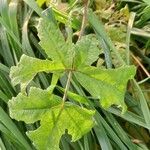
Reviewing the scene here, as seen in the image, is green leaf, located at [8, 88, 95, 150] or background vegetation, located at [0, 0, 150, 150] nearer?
green leaf, located at [8, 88, 95, 150]

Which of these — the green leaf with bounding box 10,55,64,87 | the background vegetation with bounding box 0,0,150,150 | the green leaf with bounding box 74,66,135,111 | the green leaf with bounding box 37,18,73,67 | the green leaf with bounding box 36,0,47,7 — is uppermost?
the green leaf with bounding box 37,18,73,67

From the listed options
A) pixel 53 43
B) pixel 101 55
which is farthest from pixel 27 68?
pixel 101 55

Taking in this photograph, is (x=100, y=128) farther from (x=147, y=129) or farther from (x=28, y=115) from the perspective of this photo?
(x=28, y=115)

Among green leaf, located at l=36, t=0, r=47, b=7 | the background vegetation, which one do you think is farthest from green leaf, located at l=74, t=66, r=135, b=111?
green leaf, located at l=36, t=0, r=47, b=7

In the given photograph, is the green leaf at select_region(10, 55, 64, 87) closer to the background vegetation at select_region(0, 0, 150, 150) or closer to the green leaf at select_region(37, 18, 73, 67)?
the green leaf at select_region(37, 18, 73, 67)

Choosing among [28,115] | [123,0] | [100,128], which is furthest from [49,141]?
[123,0]

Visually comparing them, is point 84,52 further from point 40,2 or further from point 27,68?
point 40,2

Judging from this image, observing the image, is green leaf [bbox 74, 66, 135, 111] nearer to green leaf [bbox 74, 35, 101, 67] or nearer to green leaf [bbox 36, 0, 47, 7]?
green leaf [bbox 74, 35, 101, 67]

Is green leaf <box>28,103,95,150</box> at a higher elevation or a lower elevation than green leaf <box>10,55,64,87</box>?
lower
